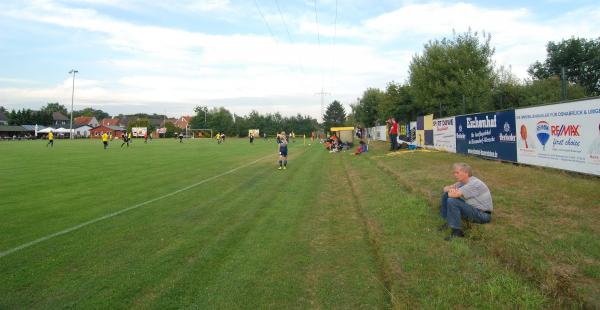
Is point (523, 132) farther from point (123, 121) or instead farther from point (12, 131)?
point (123, 121)

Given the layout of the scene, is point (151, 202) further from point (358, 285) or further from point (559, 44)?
point (559, 44)

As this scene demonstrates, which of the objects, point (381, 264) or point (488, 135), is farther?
point (488, 135)

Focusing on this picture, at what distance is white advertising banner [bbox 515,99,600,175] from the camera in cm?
967

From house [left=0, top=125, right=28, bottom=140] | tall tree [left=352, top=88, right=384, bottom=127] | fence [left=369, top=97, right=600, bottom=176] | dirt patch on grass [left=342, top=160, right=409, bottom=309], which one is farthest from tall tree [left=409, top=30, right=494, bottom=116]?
house [left=0, top=125, right=28, bottom=140]

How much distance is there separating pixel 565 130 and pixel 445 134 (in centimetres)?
1107

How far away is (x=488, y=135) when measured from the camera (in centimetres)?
1595

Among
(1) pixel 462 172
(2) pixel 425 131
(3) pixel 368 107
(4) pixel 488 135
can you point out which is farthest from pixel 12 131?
(1) pixel 462 172

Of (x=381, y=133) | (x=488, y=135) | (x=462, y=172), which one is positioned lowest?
(x=462, y=172)

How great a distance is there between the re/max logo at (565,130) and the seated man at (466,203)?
5.45m

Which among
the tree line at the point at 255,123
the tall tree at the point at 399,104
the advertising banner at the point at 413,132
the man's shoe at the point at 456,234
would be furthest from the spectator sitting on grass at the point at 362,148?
the tree line at the point at 255,123

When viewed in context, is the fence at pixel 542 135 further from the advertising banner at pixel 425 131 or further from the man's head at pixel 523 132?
the advertising banner at pixel 425 131

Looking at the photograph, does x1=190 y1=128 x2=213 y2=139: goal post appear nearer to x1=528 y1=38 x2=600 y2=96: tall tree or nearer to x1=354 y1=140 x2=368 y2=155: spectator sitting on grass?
x1=528 y1=38 x2=600 y2=96: tall tree

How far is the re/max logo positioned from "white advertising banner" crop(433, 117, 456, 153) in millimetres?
8886

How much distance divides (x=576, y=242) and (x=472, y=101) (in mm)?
22365
